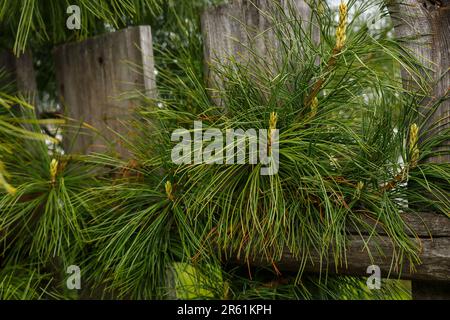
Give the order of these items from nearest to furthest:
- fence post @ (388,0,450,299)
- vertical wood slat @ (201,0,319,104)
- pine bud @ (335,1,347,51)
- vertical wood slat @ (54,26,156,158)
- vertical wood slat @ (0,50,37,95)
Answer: pine bud @ (335,1,347,51)
fence post @ (388,0,450,299)
vertical wood slat @ (201,0,319,104)
vertical wood slat @ (54,26,156,158)
vertical wood slat @ (0,50,37,95)

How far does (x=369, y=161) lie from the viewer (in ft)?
3.94

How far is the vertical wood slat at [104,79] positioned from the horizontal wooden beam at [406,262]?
592 millimetres

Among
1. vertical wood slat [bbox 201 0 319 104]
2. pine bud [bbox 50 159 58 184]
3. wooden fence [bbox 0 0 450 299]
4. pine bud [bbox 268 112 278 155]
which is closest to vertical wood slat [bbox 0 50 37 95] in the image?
wooden fence [bbox 0 0 450 299]

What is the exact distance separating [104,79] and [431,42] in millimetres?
819

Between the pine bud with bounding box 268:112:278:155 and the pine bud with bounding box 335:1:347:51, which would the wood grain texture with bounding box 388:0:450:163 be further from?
the pine bud with bounding box 268:112:278:155

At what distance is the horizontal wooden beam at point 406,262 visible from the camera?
3.82ft

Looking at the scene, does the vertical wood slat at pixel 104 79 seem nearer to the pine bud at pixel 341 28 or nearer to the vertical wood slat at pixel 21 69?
the vertical wood slat at pixel 21 69

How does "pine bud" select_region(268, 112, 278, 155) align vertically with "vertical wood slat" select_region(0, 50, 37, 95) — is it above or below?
below

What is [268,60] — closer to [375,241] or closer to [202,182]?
[202,182]

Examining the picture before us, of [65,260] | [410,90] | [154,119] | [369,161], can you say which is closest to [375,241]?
[369,161]

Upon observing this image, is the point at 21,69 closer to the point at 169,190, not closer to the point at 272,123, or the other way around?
the point at 169,190

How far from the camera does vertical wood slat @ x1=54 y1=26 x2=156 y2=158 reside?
1.58 meters

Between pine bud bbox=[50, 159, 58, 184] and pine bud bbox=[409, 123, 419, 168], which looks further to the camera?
pine bud bbox=[50, 159, 58, 184]
